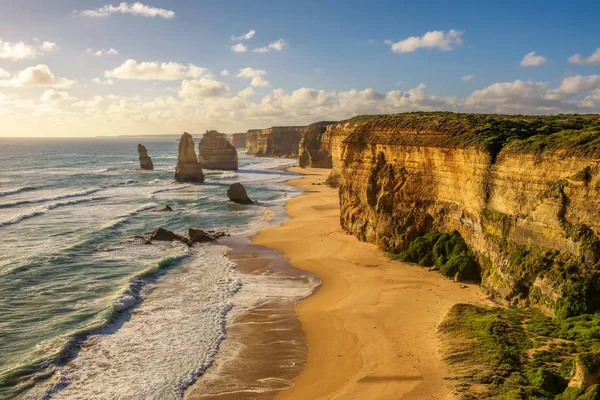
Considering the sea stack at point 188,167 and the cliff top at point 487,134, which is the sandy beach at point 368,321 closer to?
the cliff top at point 487,134

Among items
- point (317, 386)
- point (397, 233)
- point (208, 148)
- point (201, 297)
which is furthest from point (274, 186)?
point (317, 386)

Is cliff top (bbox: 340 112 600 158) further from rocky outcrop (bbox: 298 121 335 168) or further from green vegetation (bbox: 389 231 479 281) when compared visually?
rocky outcrop (bbox: 298 121 335 168)

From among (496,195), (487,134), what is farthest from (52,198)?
(496,195)

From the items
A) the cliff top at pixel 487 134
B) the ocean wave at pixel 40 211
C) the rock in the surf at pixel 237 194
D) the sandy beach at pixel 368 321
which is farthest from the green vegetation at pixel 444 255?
the ocean wave at pixel 40 211

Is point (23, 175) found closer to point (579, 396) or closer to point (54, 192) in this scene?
point (54, 192)

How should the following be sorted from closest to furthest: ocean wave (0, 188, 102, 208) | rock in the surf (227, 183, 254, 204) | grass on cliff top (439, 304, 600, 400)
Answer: grass on cliff top (439, 304, 600, 400)
ocean wave (0, 188, 102, 208)
rock in the surf (227, 183, 254, 204)

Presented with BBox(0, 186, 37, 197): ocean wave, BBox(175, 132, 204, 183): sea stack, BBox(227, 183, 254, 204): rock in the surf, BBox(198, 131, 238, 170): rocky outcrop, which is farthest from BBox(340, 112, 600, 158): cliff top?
BBox(198, 131, 238, 170): rocky outcrop
